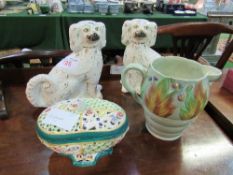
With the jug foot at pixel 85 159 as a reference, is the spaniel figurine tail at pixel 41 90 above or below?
above

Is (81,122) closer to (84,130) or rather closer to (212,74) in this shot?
(84,130)

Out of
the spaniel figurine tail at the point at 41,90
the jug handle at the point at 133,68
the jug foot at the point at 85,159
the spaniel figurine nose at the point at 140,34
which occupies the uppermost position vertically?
the spaniel figurine nose at the point at 140,34

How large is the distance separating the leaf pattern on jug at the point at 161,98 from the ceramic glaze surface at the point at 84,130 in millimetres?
62

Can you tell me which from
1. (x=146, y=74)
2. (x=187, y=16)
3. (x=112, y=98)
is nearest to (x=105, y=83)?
(x=112, y=98)

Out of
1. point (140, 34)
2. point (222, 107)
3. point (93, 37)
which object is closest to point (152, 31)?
point (140, 34)

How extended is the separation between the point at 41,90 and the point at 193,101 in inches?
13.3

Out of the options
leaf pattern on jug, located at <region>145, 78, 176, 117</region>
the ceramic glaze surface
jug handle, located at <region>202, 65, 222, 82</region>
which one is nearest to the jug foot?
the ceramic glaze surface

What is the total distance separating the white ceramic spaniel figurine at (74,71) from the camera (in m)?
0.51

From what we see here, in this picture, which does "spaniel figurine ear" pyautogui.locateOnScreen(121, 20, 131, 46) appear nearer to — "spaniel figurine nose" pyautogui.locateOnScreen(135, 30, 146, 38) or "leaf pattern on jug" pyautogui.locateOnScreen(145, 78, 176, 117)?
"spaniel figurine nose" pyautogui.locateOnScreen(135, 30, 146, 38)

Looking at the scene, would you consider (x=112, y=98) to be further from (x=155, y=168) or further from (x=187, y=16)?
(x=187, y=16)

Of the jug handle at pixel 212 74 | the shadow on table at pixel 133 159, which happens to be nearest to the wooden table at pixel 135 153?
the shadow on table at pixel 133 159

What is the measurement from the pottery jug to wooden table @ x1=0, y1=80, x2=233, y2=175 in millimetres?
39

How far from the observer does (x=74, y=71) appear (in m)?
0.53

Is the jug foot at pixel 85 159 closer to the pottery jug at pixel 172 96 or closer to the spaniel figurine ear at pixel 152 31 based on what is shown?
the pottery jug at pixel 172 96
